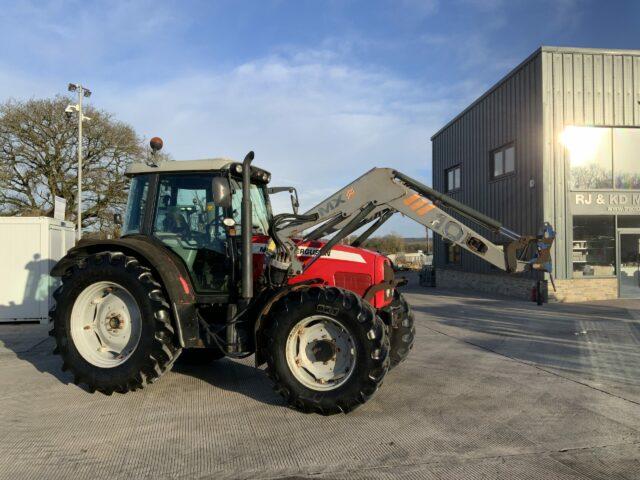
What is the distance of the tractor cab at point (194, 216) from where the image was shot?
16.3ft

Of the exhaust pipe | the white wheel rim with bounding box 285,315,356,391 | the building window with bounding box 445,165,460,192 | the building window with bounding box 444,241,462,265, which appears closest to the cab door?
the exhaust pipe

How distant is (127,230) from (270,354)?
2.23 m

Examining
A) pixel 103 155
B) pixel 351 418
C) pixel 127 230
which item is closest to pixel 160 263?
pixel 127 230

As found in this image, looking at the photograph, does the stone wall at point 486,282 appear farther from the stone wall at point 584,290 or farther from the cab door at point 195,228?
the cab door at point 195,228

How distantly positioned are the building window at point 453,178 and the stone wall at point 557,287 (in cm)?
435

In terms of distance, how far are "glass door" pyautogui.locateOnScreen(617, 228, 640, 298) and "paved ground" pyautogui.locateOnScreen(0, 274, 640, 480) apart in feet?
29.1

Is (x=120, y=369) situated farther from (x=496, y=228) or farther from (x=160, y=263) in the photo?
(x=496, y=228)

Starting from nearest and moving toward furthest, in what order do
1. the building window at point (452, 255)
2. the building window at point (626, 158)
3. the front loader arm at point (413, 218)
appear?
1. the front loader arm at point (413, 218)
2. the building window at point (626, 158)
3. the building window at point (452, 255)

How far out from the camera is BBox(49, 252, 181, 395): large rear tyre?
15.5ft

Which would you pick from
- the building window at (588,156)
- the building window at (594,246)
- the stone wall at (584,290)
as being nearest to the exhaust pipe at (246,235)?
the stone wall at (584,290)

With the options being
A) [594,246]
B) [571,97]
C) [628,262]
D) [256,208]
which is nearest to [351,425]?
[256,208]

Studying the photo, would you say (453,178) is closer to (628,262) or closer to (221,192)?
(628,262)

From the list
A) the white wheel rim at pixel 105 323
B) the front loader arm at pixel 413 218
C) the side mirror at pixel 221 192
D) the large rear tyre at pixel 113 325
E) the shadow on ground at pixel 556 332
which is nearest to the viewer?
the side mirror at pixel 221 192

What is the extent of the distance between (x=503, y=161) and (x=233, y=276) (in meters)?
14.0
